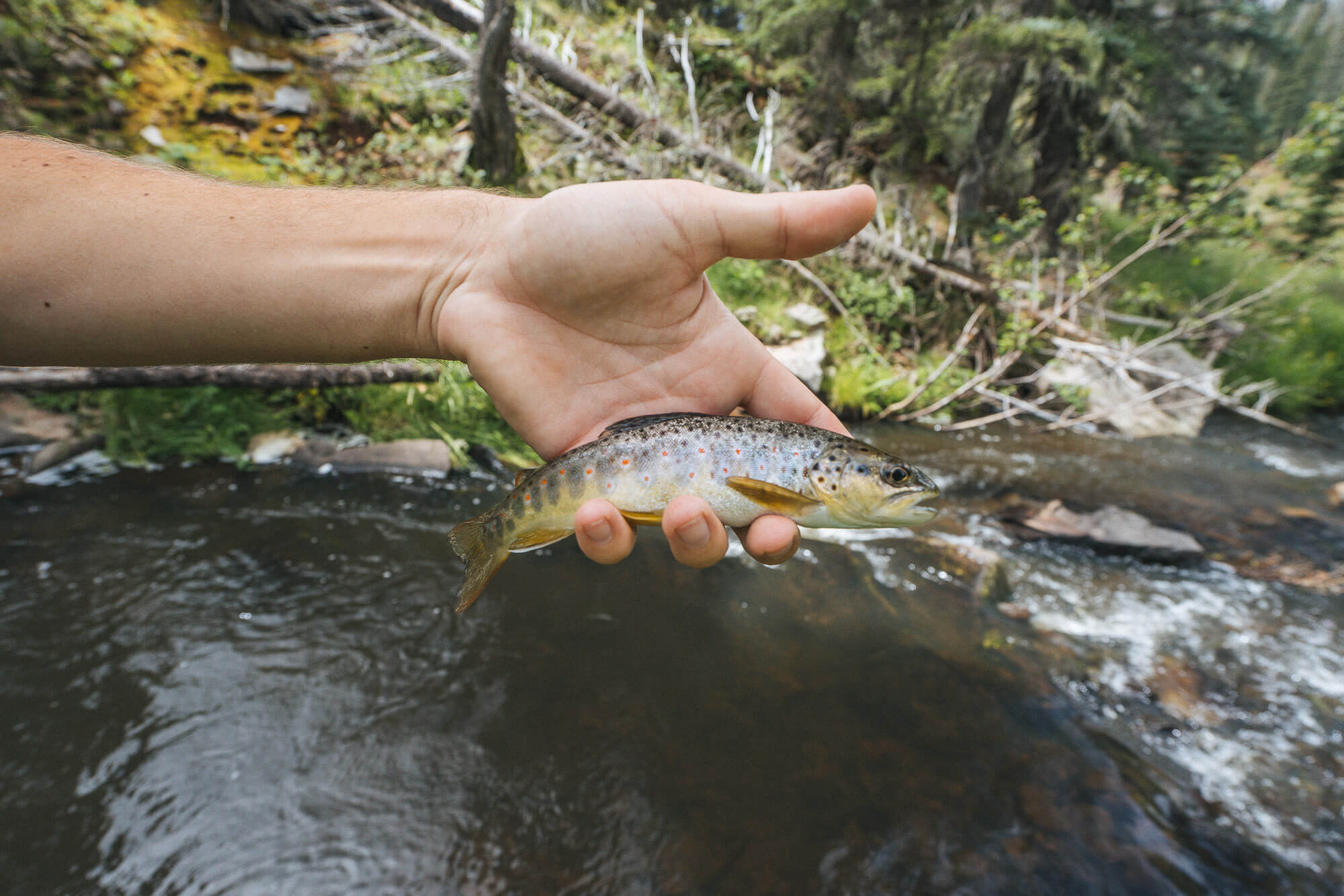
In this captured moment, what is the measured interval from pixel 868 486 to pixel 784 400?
0.90m

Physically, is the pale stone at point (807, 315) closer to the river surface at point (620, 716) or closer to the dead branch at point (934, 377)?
the dead branch at point (934, 377)

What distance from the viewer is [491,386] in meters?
2.98

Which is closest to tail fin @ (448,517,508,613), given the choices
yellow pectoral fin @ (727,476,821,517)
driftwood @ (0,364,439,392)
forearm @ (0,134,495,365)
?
forearm @ (0,134,495,365)

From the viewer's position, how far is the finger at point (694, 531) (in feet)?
7.96

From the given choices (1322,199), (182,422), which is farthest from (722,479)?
(1322,199)

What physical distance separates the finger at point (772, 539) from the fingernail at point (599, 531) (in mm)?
605

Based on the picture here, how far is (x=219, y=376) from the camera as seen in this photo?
6273mm

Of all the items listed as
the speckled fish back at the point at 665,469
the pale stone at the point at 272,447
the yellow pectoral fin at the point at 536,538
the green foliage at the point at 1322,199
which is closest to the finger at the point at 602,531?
the speckled fish back at the point at 665,469

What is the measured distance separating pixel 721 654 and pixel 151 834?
356cm

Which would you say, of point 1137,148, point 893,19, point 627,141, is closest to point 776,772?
point 627,141

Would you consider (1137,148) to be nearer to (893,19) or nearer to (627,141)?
(893,19)

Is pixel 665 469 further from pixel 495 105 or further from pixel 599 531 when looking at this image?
pixel 495 105

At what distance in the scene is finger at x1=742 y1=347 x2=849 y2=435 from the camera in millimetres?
3342

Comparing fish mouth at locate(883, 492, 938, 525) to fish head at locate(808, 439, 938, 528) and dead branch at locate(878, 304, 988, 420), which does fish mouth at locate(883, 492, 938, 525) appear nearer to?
fish head at locate(808, 439, 938, 528)
